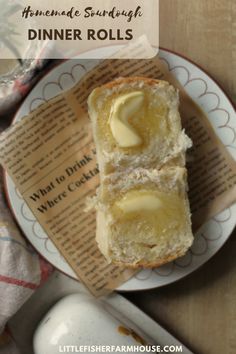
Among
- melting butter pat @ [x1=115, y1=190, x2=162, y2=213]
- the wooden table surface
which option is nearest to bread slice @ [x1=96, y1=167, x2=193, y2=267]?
melting butter pat @ [x1=115, y1=190, x2=162, y2=213]

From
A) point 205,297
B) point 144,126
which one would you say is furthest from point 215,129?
point 205,297

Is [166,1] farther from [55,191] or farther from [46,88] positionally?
[55,191]

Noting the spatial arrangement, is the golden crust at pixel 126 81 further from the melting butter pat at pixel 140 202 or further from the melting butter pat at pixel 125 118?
the melting butter pat at pixel 140 202

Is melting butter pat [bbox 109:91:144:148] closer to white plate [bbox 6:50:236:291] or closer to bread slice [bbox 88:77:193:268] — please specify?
bread slice [bbox 88:77:193:268]

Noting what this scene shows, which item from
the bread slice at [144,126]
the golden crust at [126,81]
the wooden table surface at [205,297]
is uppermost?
the golden crust at [126,81]

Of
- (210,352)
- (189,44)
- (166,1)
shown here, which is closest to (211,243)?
(210,352)

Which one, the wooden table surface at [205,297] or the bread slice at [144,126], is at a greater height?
the bread slice at [144,126]

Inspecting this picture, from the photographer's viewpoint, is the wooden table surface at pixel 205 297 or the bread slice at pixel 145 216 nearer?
the bread slice at pixel 145 216

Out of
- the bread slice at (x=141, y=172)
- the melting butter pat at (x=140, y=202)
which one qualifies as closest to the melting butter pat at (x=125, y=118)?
the bread slice at (x=141, y=172)
